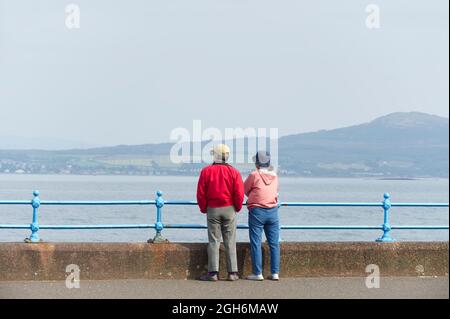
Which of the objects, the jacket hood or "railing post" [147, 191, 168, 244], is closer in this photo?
the jacket hood

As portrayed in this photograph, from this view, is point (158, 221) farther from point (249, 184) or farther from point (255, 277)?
point (255, 277)

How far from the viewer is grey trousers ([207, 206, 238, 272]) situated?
35.8 ft

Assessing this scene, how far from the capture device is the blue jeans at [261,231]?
1106 centimetres

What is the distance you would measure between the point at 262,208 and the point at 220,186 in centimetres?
61

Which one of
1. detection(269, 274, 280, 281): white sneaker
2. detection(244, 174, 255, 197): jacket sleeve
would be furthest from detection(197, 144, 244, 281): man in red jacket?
detection(269, 274, 280, 281): white sneaker

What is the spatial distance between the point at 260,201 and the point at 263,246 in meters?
0.74

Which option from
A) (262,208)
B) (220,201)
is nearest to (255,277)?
(262,208)

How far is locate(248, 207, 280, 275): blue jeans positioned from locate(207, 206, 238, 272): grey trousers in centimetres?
24

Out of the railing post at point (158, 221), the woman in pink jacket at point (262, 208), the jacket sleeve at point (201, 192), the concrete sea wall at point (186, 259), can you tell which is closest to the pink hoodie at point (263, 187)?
the woman in pink jacket at point (262, 208)

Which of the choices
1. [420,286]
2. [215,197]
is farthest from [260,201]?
[420,286]

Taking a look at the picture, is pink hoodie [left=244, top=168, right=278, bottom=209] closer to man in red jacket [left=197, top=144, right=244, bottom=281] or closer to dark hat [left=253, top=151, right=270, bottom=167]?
dark hat [left=253, top=151, right=270, bottom=167]

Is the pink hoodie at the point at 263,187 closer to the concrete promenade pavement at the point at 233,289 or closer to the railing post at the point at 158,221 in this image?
the concrete promenade pavement at the point at 233,289

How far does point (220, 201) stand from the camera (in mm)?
10859
